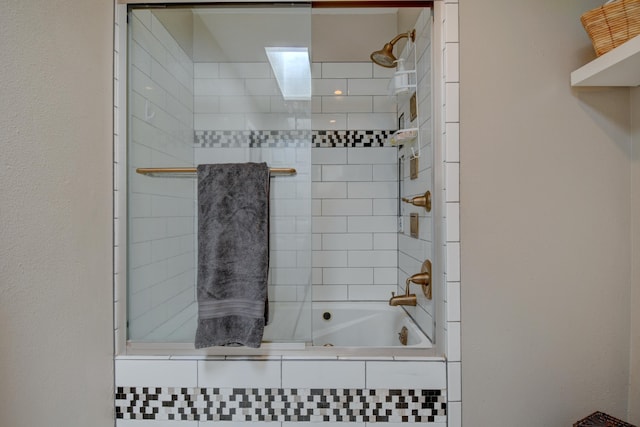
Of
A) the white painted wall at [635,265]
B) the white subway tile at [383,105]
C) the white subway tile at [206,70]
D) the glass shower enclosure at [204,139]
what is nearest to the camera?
the white painted wall at [635,265]

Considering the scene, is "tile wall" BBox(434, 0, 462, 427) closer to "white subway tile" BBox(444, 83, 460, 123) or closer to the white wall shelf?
"white subway tile" BBox(444, 83, 460, 123)

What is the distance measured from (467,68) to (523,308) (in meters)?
0.86

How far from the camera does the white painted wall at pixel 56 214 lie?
870 mm

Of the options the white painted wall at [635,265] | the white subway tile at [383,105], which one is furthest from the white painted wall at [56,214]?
the white painted wall at [635,265]

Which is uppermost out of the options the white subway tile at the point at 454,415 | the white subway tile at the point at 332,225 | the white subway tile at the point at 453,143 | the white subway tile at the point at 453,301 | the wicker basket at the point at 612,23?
the wicker basket at the point at 612,23

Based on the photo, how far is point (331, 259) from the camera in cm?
233

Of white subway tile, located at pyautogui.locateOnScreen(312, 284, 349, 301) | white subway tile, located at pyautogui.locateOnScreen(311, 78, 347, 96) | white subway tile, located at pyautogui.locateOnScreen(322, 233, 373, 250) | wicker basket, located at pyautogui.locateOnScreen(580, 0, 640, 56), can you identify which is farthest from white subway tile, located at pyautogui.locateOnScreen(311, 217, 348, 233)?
wicker basket, located at pyautogui.locateOnScreen(580, 0, 640, 56)

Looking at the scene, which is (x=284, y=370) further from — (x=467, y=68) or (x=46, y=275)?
(x=467, y=68)

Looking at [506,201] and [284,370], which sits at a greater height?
[506,201]

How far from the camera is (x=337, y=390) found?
1.25m

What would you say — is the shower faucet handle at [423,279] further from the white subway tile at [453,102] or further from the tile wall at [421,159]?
the white subway tile at [453,102]

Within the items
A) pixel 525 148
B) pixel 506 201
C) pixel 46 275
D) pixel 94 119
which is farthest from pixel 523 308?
pixel 94 119

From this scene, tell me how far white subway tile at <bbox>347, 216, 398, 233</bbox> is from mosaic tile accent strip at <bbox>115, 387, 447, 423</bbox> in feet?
3.95

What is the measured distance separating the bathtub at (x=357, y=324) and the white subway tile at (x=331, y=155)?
93 cm
